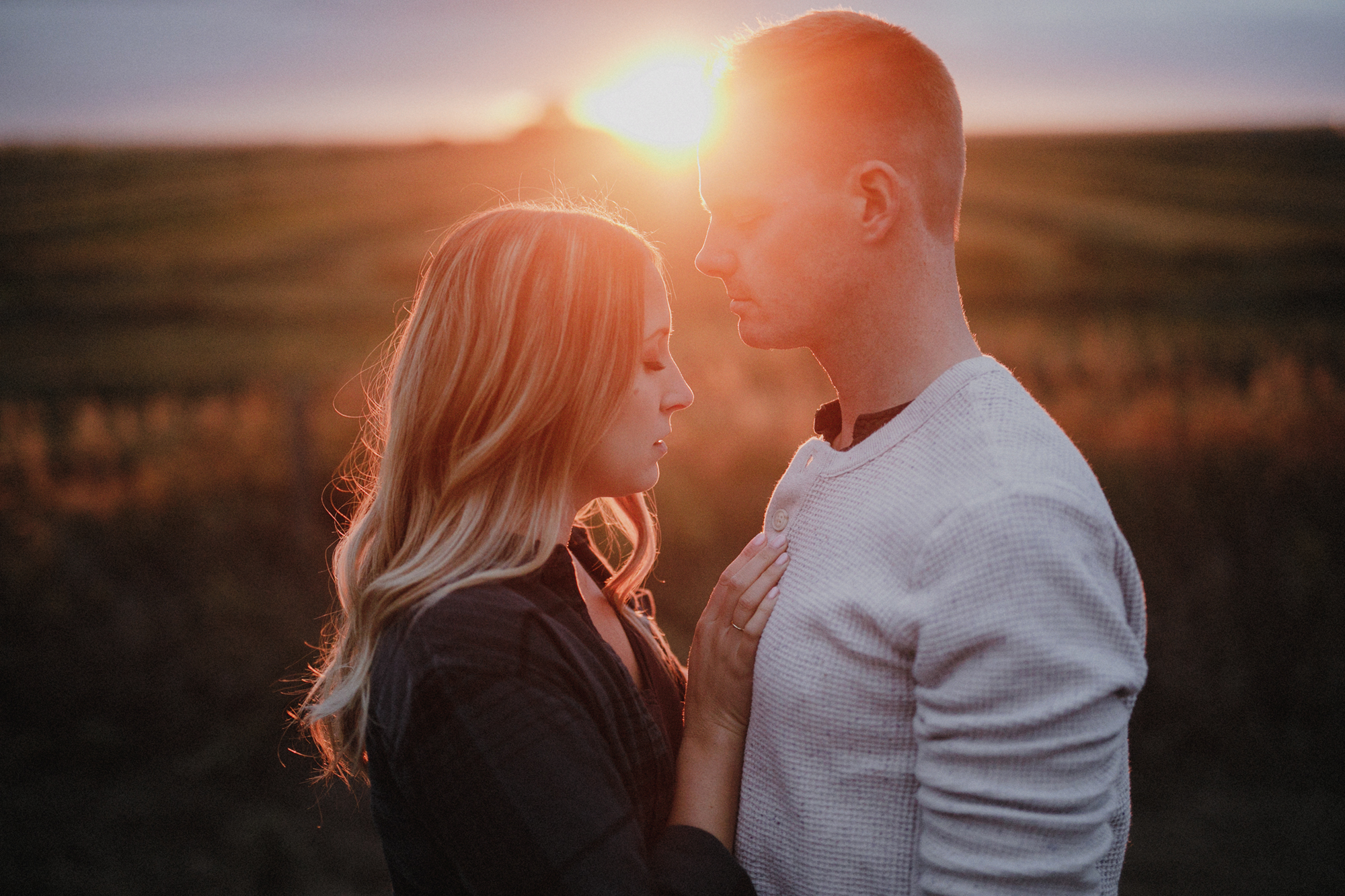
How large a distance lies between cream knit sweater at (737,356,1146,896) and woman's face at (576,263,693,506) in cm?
41

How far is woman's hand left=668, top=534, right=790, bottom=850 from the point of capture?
1.64 m

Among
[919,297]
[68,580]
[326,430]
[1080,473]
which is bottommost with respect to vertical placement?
[68,580]

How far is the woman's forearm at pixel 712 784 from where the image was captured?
1.64m

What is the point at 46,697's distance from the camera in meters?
5.32

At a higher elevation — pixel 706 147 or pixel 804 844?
pixel 706 147

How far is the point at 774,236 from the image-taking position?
1.64 metres

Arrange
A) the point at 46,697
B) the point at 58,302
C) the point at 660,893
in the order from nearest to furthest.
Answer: the point at 660,893
the point at 46,697
the point at 58,302

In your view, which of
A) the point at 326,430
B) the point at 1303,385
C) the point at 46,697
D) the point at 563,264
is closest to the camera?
the point at 563,264

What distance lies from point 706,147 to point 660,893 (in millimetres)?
1497

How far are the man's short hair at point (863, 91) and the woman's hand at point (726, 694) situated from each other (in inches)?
31.6

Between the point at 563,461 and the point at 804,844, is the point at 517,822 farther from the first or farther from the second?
the point at 563,461

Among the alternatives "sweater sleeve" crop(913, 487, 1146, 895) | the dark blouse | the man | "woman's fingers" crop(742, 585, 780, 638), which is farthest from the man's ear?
the dark blouse

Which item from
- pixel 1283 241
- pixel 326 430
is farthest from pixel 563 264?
pixel 1283 241

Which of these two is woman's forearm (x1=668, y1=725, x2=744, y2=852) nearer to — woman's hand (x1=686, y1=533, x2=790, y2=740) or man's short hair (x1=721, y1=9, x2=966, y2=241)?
woman's hand (x1=686, y1=533, x2=790, y2=740)
